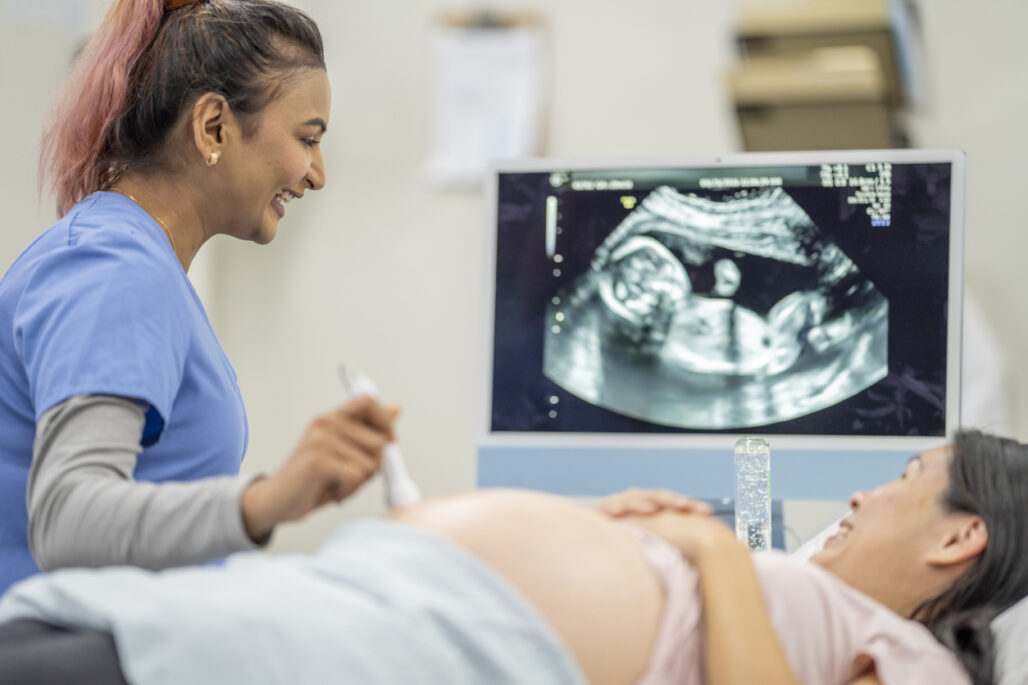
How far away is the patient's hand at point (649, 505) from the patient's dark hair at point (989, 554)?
299 mm

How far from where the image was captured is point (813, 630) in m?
1.10

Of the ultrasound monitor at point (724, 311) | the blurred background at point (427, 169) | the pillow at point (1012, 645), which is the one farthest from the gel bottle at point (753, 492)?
the blurred background at point (427, 169)

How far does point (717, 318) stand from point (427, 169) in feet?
6.58

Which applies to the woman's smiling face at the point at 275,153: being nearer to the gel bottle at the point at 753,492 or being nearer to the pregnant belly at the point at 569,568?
the pregnant belly at the point at 569,568

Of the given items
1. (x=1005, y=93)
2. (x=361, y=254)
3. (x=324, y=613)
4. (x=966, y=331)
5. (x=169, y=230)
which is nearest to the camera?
(x=324, y=613)

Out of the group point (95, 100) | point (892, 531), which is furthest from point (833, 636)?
point (95, 100)

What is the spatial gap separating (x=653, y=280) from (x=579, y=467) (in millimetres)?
346

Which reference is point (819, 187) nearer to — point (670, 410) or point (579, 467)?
point (670, 410)

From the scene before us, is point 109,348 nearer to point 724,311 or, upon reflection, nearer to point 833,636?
point 833,636

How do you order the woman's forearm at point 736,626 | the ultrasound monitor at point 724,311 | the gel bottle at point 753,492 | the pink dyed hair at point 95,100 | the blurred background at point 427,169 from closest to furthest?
the woman's forearm at point 736,626, the pink dyed hair at point 95,100, the gel bottle at point 753,492, the ultrasound monitor at point 724,311, the blurred background at point 427,169

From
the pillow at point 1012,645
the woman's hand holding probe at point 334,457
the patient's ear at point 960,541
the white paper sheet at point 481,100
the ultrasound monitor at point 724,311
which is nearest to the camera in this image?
the woman's hand holding probe at point 334,457

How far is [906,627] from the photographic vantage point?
1147 mm

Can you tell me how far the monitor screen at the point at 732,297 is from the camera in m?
1.90

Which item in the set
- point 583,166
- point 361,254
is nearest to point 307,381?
point 361,254
